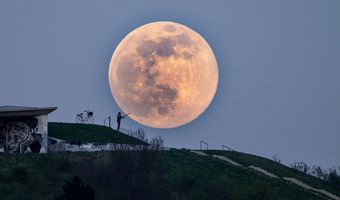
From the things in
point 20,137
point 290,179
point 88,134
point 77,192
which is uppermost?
point 88,134

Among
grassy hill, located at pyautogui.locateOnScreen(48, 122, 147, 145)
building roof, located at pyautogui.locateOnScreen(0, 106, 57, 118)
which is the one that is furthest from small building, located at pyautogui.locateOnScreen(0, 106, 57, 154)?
grassy hill, located at pyautogui.locateOnScreen(48, 122, 147, 145)

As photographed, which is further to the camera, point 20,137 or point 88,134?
point 88,134

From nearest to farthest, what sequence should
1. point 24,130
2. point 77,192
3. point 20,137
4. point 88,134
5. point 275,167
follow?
point 77,192 < point 20,137 < point 24,130 < point 88,134 < point 275,167

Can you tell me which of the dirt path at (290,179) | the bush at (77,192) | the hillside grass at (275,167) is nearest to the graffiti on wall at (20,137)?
the dirt path at (290,179)

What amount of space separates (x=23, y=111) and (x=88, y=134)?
32.2ft

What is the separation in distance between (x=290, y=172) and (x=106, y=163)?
28687 mm

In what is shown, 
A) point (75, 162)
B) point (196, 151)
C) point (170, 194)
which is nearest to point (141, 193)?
point (170, 194)

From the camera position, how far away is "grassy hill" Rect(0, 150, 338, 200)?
80938mm

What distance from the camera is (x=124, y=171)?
83.8 m

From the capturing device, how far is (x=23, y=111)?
9238 cm

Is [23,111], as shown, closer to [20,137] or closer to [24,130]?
[24,130]

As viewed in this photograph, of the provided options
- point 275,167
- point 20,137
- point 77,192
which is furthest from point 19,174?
point 275,167

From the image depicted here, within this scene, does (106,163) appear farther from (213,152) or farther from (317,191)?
(317,191)

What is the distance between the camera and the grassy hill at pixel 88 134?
97.4 m
